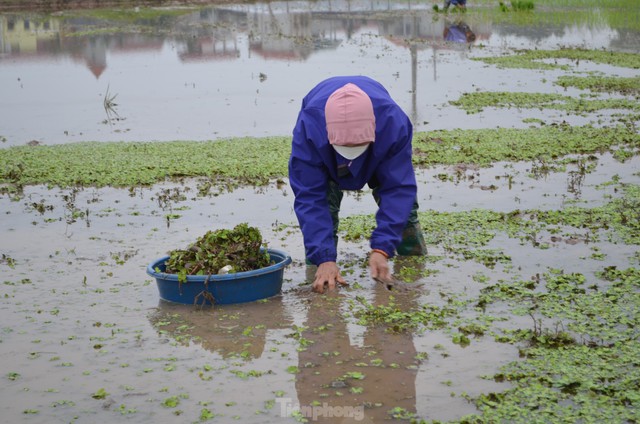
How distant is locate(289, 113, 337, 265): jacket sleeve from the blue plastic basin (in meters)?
0.32

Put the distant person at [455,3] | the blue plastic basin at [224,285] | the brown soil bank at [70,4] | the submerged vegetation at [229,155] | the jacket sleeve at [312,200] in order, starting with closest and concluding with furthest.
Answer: the jacket sleeve at [312,200] < the blue plastic basin at [224,285] < the submerged vegetation at [229,155] < the distant person at [455,3] < the brown soil bank at [70,4]

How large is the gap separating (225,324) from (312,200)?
0.90 metres

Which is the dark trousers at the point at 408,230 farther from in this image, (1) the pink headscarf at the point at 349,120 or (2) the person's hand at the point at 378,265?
(1) the pink headscarf at the point at 349,120

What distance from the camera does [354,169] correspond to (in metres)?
5.50

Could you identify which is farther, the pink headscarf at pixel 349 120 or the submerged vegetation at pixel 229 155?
the submerged vegetation at pixel 229 155

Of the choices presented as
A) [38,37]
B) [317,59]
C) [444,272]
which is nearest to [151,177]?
[444,272]

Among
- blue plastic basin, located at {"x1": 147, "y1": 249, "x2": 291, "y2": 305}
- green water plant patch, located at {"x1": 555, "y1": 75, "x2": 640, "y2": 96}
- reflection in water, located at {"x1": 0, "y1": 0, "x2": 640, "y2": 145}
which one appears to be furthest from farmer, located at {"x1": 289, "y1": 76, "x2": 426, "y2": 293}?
green water plant patch, located at {"x1": 555, "y1": 75, "x2": 640, "y2": 96}

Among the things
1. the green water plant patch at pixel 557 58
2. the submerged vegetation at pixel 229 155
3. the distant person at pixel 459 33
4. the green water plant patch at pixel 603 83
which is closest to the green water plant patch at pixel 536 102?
the green water plant patch at pixel 603 83

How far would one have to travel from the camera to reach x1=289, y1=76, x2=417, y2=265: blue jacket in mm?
5414

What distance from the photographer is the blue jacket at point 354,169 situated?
541cm

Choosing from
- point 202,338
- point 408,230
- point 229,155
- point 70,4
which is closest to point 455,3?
point 70,4

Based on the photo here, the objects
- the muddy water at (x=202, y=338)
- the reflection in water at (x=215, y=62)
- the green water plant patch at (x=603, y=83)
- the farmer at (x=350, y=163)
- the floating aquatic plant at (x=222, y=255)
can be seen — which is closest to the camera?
the muddy water at (x=202, y=338)

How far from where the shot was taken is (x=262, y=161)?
987cm

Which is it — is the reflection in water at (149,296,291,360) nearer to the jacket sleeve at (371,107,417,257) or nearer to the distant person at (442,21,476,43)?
the jacket sleeve at (371,107,417,257)
